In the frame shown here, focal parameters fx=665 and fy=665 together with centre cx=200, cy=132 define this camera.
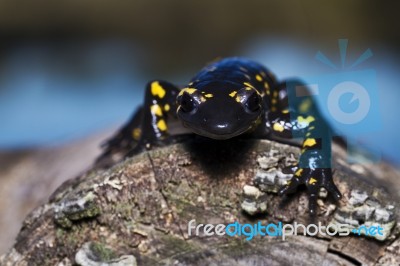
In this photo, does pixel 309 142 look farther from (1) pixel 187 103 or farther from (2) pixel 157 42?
(2) pixel 157 42

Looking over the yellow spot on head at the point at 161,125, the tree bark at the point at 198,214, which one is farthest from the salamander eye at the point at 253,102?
the yellow spot on head at the point at 161,125

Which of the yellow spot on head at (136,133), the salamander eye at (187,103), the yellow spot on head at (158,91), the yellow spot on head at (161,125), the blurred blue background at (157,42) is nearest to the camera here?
the salamander eye at (187,103)

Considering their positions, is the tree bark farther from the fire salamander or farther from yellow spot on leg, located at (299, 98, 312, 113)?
yellow spot on leg, located at (299, 98, 312, 113)

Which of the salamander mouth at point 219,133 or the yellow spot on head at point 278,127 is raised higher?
the salamander mouth at point 219,133

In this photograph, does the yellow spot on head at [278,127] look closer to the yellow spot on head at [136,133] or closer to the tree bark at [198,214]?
the tree bark at [198,214]

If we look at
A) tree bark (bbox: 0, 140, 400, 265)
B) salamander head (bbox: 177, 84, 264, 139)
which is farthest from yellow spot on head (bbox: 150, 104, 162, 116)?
tree bark (bbox: 0, 140, 400, 265)

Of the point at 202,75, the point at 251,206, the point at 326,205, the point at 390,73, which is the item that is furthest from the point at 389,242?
the point at 390,73
